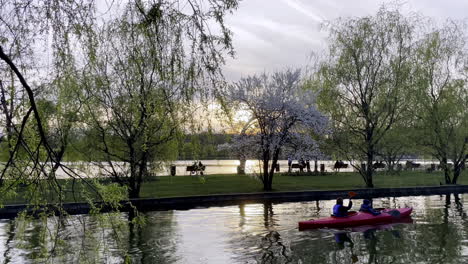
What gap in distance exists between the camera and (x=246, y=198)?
27.0 meters

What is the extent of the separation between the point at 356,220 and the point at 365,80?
1682cm

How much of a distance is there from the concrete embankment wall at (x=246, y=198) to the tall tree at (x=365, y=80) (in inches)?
144

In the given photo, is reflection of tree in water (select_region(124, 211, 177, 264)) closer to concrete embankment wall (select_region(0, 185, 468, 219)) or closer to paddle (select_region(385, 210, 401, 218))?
concrete embankment wall (select_region(0, 185, 468, 219))

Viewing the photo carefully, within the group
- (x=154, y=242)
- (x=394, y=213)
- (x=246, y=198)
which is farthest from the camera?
(x=246, y=198)

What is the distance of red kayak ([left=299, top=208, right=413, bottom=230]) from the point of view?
1816 cm

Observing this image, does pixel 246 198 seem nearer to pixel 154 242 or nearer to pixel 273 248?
pixel 154 242

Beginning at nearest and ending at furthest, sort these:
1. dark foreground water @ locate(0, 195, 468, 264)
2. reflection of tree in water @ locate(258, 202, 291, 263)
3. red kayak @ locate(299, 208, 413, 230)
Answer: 1. reflection of tree in water @ locate(258, 202, 291, 263)
2. dark foreground water @ locate(0, 195, 468, 264)
3. red kayak @ locate(299, 208, 413, 230)

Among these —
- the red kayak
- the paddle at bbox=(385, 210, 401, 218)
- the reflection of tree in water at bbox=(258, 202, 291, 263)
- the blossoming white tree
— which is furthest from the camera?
the blossoming white tree

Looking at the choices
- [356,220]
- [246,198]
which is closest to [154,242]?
[356,220]

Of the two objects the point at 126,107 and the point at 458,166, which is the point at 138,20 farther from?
the point at 458,166

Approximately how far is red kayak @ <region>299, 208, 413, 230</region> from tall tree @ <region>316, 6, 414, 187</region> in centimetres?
1345

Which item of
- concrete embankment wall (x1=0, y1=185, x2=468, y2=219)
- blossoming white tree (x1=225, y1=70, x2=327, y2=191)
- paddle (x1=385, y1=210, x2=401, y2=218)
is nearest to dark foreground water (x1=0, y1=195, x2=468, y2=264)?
paddle (x1=385, y1=210, x2=401, y2=218)

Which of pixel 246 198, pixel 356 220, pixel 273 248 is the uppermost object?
pixel 246 198

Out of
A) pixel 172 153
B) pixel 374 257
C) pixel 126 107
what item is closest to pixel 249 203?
pixel 172 153
